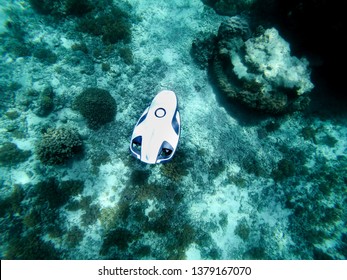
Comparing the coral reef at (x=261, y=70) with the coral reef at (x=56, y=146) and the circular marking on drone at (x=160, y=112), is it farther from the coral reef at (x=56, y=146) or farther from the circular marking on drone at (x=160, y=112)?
the coral reef at (x=56, y=146)

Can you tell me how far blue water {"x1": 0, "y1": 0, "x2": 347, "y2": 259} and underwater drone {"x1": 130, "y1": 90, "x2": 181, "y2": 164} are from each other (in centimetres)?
113

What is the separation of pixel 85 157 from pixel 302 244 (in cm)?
737

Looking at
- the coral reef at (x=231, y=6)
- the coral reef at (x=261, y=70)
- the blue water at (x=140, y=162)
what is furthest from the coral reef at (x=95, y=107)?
the coral reef at (x=231, y=6)

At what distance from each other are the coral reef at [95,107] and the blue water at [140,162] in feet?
0.12

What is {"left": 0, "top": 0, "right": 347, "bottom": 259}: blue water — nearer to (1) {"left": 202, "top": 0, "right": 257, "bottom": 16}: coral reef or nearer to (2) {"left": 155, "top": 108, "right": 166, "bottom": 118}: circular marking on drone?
(1) {"left": 202, "top": 0, "right": 257, "bottom": 16}: coral reef

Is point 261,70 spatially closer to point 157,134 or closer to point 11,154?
point 157,134

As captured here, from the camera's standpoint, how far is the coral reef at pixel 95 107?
7066mm

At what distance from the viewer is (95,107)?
279 inches

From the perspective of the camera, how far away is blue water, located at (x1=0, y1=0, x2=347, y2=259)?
6086 mm

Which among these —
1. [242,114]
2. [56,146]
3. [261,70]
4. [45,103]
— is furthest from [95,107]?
[261,70]

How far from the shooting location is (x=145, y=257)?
19.7 feet

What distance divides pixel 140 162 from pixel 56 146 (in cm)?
256

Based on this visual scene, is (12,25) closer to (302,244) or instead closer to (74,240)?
(74,240)
